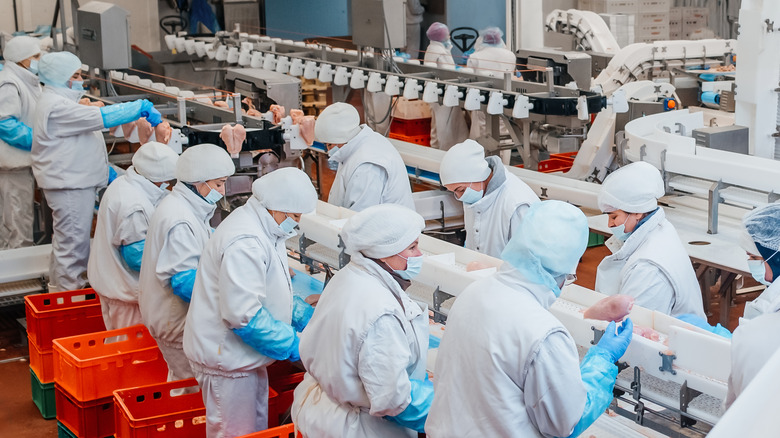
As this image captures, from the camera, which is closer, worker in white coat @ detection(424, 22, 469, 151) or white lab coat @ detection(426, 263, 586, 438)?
white lab coat @ detection(426, 263, 586, 438)

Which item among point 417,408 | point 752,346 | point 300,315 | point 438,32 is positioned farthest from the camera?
point 438,32

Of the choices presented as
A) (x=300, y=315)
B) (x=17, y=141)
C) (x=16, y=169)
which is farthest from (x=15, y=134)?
(x=300, y=315)

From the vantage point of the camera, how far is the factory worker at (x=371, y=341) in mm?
2586

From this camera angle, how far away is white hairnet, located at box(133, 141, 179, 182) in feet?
14.9

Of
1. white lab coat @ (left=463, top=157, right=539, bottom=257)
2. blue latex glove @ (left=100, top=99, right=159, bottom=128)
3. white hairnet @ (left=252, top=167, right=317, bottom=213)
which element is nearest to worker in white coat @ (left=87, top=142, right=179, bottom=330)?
blue latex glove @ (left=100, top=99, right=159, bottom=128)

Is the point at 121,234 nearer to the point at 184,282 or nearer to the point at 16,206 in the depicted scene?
the point at 184,282

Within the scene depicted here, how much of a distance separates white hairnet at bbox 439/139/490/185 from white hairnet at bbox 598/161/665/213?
2.12 feet

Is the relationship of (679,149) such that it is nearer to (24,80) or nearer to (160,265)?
(160,265)

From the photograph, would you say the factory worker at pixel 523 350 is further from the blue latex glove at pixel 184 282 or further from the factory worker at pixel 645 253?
the blue latex glove at pixel 184 282

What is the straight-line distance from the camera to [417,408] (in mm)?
2707

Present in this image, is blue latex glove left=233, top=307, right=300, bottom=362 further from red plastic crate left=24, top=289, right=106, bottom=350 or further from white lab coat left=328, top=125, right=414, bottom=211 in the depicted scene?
red plastic crate left=24, top=289, right=106, bottom=350

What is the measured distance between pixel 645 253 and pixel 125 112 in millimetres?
3377

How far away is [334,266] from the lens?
4.09 metres

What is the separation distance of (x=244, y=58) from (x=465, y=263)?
5743 mm
